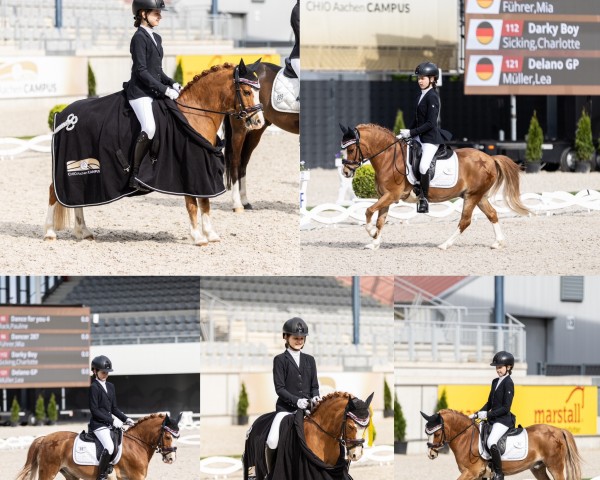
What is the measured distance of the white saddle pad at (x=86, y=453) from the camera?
6367 mm

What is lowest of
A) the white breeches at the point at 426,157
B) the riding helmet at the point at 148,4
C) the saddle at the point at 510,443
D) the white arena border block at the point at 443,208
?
the saddle at the point at 510,443

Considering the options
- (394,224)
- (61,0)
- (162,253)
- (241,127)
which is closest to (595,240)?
(394,224)

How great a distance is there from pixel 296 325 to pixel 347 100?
10459mm

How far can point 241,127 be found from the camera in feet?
25.2

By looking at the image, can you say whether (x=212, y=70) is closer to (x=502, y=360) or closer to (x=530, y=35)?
(x=502, y=360)

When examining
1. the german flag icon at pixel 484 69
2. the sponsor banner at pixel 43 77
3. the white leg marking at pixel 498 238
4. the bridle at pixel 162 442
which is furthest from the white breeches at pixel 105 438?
the sponsor banner at pixel 43 77

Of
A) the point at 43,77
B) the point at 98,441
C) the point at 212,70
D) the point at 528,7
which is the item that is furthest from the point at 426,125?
the point at 43,77

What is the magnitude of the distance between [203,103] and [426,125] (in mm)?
1428

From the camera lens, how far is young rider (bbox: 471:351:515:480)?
6602 millimetres

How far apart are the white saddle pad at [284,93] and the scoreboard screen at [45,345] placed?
2290 mm

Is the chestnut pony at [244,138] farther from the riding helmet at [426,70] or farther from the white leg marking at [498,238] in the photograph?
the white leg marking at [498,238]

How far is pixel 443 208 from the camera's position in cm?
945

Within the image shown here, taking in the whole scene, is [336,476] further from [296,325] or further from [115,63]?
[115,63]

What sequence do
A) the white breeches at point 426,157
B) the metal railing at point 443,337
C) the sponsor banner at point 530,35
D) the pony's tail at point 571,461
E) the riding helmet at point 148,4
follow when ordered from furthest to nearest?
1. the sponsor banner at point 530,35
2. the metal railing at point 443,337
3. the white breeches at point 426,157
4. the pony's tail at point 571,461
5. the riding helmet at point 148,4
